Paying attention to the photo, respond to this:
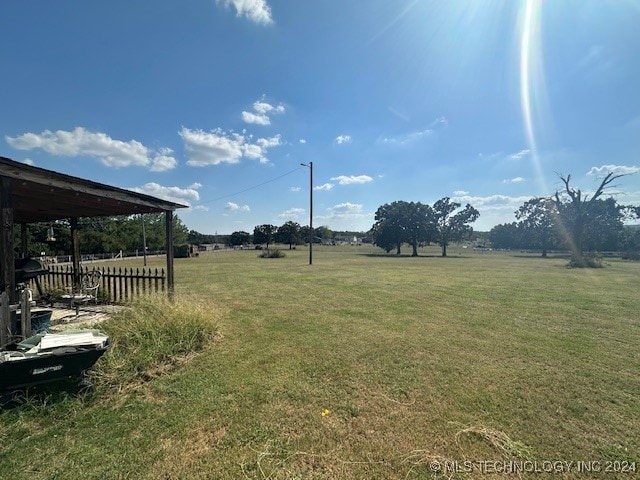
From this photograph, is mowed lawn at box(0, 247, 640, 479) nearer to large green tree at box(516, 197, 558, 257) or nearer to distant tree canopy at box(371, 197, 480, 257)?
distant tree canopy at box(371, 197, 480, 257)

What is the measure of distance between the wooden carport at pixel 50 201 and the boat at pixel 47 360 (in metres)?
0.88

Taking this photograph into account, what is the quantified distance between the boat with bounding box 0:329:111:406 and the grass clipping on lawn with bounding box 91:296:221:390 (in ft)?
1.20

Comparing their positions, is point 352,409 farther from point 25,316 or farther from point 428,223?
point 428,223

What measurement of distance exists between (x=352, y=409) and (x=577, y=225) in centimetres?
3250

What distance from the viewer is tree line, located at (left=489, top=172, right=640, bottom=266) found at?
25.8 m

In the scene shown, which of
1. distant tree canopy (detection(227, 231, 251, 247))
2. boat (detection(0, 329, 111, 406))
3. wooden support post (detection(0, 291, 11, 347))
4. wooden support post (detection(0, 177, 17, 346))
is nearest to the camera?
boat (detection(0, 329, 111, 406))

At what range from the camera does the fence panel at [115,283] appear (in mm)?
7598

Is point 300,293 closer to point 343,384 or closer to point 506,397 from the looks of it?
point 343,384

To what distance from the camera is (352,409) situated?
3.27m

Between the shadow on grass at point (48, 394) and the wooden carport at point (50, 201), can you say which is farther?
the wooden carport at point (50, 201)

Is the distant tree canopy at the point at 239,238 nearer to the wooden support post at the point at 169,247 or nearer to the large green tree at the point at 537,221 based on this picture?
the large green tree at the point at 537,221

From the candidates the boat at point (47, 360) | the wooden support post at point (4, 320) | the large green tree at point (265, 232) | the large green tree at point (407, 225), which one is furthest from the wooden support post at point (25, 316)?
the large green tree at point (265, 232)

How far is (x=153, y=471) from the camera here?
2.37 m

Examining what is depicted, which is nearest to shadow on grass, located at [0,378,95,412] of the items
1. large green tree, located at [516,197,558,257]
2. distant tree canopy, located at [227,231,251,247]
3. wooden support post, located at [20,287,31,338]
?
wooden support post, located at [20,287,31,338]
